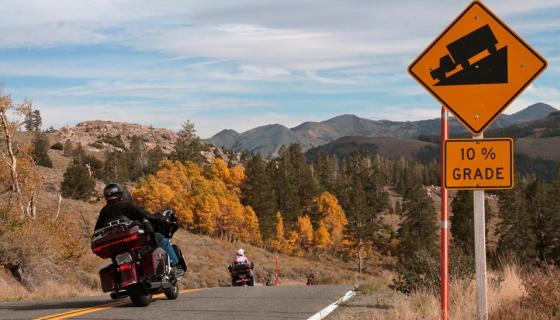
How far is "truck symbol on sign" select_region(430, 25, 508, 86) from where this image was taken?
658 centimetres

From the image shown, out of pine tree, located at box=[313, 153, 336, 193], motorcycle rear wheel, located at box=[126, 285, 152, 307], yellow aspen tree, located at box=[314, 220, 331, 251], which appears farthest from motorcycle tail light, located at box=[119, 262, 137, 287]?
pine tree, located at box=[313, 153, 336, 193]

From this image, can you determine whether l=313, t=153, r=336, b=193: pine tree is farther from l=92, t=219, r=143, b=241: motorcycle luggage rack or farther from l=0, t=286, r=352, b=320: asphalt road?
l=92, t=219, r=143, b=241: motorcycle luggage rack

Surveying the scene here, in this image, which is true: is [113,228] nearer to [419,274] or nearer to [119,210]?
[119,210]

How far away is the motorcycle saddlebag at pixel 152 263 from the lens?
31.3ft

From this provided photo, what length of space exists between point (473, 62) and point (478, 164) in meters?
1.06

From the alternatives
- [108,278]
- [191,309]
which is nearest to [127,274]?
[108,278]

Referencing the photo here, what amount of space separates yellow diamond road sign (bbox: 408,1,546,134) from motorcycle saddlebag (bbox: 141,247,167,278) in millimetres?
4928

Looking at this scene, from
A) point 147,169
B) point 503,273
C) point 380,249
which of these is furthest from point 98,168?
point 503,273

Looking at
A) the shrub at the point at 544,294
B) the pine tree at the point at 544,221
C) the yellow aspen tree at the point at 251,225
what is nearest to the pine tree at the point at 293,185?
the yellow aspen tree at the point at 251,225

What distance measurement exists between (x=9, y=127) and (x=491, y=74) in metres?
32.2

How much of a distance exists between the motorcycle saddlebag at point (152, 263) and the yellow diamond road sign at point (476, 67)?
4.93 m

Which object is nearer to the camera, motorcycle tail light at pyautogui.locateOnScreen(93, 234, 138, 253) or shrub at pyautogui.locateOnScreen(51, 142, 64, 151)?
motorcycle tail light at pyautogui.locateOnScreen(93, 234, 138, 253)

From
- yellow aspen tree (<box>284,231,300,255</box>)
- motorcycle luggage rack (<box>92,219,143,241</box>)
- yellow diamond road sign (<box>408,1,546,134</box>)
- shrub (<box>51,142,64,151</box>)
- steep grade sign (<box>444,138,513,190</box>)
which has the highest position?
shrub (<box>51,142,64,151</box>)

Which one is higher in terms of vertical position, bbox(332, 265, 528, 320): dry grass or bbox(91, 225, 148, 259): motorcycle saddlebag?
bbox(91, 225, 148, 259): motorcycle saddlebag
